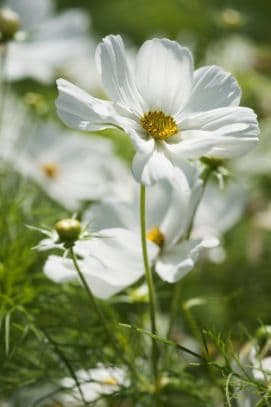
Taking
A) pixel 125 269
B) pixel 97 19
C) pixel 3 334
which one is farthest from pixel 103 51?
pixel 97 19

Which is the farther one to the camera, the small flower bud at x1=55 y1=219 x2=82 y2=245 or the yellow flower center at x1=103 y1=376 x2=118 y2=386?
the yellow flower center at x1=103 y1=376 x2=118 y2=386

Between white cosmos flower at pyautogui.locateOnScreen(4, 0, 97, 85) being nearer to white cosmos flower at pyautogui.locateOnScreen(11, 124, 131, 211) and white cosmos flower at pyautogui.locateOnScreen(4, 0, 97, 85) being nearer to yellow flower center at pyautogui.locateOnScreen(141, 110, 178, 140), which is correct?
white cosmos flower at pyautogui.locateOnScreen(11, 124, 131, 211)

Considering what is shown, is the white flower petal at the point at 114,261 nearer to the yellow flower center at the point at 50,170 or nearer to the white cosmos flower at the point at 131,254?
the white cosmos flower at the point at 131,254

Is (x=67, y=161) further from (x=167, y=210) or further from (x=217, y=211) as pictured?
(x=167, y=210)

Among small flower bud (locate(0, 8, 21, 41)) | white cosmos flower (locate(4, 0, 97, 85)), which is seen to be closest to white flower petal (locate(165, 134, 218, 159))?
small flower bud (locate(0, 8, 21, 41))

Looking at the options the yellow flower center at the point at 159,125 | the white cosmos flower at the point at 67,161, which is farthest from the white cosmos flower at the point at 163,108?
the white cosmos flower at the point at 67,161

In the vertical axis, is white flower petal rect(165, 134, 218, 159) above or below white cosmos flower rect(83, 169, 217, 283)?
above
